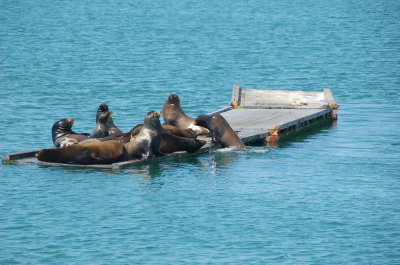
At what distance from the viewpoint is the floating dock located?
1928cm

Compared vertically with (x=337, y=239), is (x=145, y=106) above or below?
above

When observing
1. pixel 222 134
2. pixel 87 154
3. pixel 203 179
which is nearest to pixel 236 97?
pixel 222 134

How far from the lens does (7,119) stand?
2702 centimetres

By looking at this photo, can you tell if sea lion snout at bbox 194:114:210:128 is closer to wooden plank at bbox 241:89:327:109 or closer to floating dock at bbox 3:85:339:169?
floating dock at bbox 3:85:339:169

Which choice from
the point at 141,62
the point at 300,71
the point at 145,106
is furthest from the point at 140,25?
the point at 145,106

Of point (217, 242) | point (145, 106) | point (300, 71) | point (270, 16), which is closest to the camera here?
point (217, 242)

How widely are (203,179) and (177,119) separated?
3.79 metres

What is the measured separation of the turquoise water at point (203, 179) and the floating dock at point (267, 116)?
285 mm

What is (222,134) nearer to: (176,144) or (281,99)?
(176,144)

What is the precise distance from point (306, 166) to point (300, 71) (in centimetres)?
2615

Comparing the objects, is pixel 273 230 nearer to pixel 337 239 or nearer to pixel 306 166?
pixel 337 239

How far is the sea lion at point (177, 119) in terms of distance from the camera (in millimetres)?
21453

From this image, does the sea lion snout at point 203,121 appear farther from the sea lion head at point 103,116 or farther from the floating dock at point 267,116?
the sea lion head at point 103,116

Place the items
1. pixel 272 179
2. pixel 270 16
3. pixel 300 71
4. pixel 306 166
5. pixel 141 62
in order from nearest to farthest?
pixel 272 179 < pixel 306 166 < pixel 300 71 < pixel 141 62 < pixel 270 16
